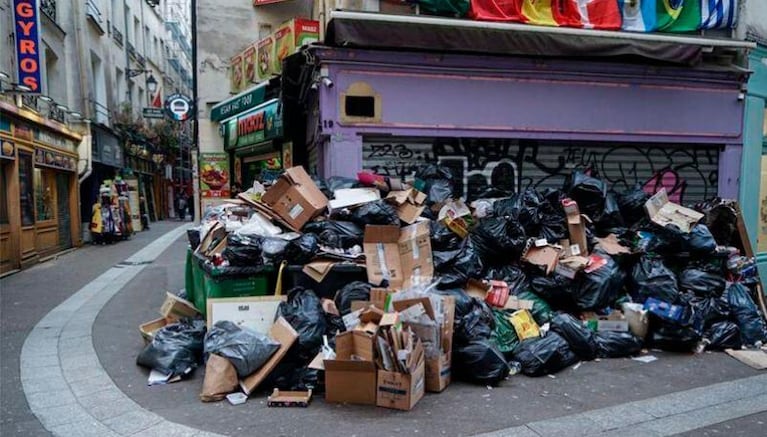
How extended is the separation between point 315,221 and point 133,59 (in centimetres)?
1970

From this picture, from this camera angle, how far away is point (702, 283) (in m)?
5.68

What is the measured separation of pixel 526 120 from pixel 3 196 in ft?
30.8

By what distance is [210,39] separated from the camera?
45.2ft

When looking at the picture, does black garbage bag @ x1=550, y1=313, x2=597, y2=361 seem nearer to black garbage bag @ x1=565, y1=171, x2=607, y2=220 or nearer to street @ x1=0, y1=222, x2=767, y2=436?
street @ x1=0, y1=222, x2=767, y2=436

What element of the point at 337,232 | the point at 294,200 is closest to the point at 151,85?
the point at 294,200

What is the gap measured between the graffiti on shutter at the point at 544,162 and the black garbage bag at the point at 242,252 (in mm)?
2496

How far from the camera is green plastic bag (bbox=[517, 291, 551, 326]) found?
17.1 feet

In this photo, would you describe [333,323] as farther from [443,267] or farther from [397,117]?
[397,117]

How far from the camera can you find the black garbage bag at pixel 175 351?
443 centimetres

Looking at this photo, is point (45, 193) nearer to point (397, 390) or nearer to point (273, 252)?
point (273, 252)

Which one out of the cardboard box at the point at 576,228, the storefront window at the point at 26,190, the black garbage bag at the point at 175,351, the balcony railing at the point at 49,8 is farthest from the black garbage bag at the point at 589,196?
the balcony railing at the point at 49,8

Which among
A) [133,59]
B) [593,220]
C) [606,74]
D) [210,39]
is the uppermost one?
[133,59]

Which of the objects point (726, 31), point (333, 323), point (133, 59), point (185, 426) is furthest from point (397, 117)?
point (133, 59)

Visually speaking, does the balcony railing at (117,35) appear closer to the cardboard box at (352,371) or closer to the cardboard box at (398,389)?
the cardboard box at (352,371)
